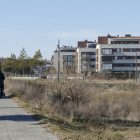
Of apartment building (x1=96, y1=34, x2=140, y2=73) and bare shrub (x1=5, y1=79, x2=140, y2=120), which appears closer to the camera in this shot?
bare shrub (x1=5, y1=79, x2=140, y2=120)

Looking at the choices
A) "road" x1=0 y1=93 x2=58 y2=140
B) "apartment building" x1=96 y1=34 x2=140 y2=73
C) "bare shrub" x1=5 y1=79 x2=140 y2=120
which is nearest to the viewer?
"road" x1=0 y1=93 x2=58 y2=140

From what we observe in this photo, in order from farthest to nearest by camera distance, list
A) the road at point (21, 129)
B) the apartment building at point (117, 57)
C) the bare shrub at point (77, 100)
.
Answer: the apartment building at point (117, 57)
the bare shrub at point (77, 100)
the road at point (21, 129)

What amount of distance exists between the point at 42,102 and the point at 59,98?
3.51 metres

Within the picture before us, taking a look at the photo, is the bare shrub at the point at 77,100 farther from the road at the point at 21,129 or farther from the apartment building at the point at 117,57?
the apartment building at the point at 117,57

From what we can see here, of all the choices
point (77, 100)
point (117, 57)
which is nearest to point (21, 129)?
point (77, 100)

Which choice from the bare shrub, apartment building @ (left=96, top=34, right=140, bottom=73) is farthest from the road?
apartment building @ (left=96, top=34, right=140, bottom=73)

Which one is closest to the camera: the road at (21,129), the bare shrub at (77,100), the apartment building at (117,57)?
the road at (21,129)

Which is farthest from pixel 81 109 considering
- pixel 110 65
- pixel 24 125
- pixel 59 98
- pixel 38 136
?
pixel 110 65

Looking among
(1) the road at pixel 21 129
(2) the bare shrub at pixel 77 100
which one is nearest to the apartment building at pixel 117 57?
(2) the bare shrub at pixel 77 100

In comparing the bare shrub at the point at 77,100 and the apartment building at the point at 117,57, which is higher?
the apartment building at the point at 117,57

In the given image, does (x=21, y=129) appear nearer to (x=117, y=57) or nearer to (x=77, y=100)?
(x=77, y=100)

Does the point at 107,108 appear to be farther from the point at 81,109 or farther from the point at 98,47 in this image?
the point at 98,47

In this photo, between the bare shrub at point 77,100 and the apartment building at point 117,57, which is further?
the apartment building at point 117,57

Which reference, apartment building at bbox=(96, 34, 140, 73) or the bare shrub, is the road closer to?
the bare shrub
